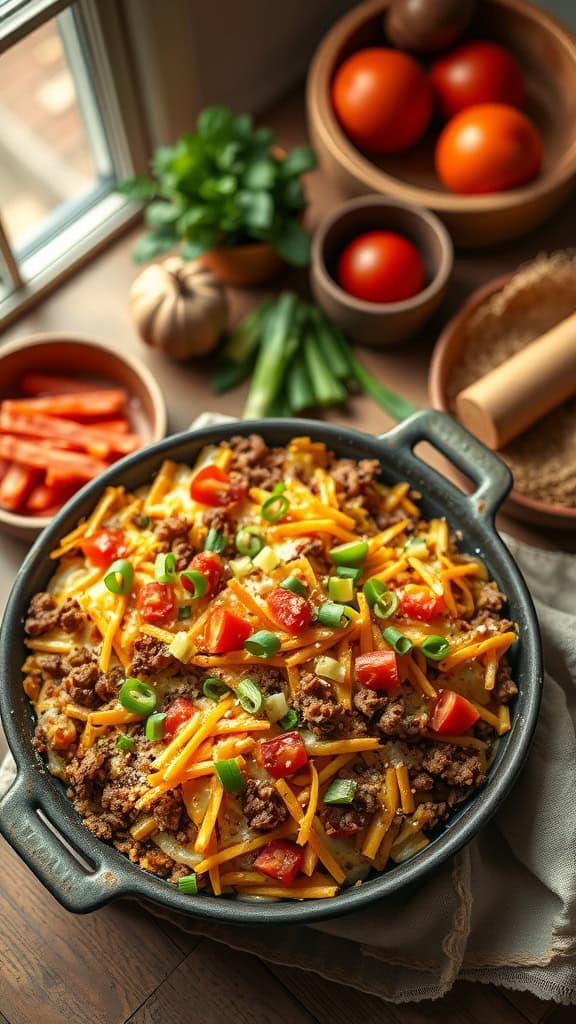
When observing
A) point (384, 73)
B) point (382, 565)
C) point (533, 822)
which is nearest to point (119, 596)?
point (382, 565)

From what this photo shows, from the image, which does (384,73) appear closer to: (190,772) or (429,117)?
(429,117)

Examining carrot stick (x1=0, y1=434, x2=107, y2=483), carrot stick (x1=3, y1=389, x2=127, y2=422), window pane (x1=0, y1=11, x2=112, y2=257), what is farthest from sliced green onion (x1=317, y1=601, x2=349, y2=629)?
window pane (x1=0, y1=11, x2=112, y2=257)

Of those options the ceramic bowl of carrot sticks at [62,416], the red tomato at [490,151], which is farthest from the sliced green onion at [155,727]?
the red tomato at [490,151]

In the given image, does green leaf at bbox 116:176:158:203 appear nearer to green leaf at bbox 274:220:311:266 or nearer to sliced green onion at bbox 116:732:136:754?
green leaf at bbox 274:220:311:266

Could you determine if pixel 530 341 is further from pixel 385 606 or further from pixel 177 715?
pixel 177 715

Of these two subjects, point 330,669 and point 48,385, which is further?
point 48,385

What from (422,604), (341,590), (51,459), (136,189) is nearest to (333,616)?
(341,590)
